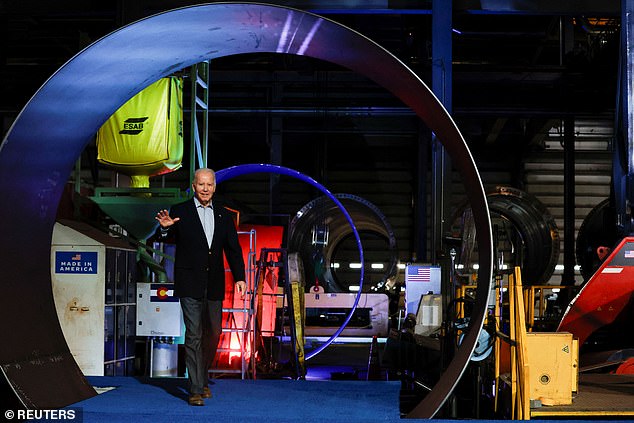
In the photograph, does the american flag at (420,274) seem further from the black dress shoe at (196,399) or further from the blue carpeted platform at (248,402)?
the black dress shoe at (196,399)

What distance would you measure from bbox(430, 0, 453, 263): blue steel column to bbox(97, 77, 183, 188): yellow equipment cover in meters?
4.54

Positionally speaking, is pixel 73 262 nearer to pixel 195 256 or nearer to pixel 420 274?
pixel 195 256

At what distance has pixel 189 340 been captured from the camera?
22.4 ft

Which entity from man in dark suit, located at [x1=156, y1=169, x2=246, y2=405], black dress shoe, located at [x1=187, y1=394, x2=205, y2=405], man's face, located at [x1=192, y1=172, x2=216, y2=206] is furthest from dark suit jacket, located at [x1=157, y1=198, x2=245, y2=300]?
black dress shoe, located at [x1=187, y1=394, x2=205, y2=405]

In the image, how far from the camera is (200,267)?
6.98 metres

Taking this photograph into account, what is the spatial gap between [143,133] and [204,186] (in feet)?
10.3

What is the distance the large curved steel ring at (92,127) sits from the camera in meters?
6.60

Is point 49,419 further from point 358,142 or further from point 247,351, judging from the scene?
point 358,142

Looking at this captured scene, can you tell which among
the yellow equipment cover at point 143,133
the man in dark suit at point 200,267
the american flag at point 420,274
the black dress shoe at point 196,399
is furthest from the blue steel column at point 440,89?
the black dress shoe at point 196,399

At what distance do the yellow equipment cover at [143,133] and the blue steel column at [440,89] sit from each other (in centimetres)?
454

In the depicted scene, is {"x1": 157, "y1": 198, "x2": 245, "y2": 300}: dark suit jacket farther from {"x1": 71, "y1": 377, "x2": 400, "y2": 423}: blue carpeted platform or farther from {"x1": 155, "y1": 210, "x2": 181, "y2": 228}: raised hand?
{"x1": 71, "y1": 377, "x2": 400, "y2": 423}: blue carpeted platform

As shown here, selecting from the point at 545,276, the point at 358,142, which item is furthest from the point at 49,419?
the point at 358,142

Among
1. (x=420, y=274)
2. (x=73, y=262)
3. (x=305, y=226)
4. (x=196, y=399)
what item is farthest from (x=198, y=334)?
(x=305, y=226)

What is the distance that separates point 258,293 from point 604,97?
33.8 ft
